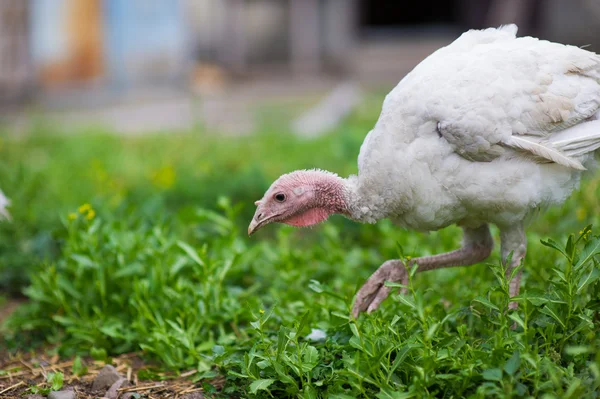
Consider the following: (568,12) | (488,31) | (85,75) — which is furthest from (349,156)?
(568,12)

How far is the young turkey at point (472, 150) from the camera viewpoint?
312 centimetres

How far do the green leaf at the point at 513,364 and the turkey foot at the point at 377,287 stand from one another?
0.94 meters

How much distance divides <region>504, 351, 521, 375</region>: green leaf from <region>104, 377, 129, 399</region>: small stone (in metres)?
1.67

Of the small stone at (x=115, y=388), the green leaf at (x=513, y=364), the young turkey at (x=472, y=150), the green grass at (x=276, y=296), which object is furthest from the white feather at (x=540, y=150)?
the small stone at (x=115, y=388)

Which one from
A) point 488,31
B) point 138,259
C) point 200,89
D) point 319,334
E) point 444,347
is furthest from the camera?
point 200,89

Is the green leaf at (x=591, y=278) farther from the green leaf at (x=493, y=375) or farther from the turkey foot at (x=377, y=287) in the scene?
the turkey foot at (x=377, y=287)

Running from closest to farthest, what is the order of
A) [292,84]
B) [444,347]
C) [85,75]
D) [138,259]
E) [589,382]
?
[589,382] < [444,347] < [138,259] < [85,75] < [292,84]

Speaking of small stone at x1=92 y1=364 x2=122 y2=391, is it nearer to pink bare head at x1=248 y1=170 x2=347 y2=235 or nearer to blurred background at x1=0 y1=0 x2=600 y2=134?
pink bare head at x1=248 y1=170 x2=347 y2=235

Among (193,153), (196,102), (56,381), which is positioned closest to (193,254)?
(56,381)

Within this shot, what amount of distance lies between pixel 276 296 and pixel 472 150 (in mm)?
1388

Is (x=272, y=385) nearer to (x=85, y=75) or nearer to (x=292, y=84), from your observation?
(x=85, y=75)

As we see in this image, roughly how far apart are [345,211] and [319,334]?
60 cm

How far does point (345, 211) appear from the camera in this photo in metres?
3.38

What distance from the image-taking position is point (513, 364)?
249cm
